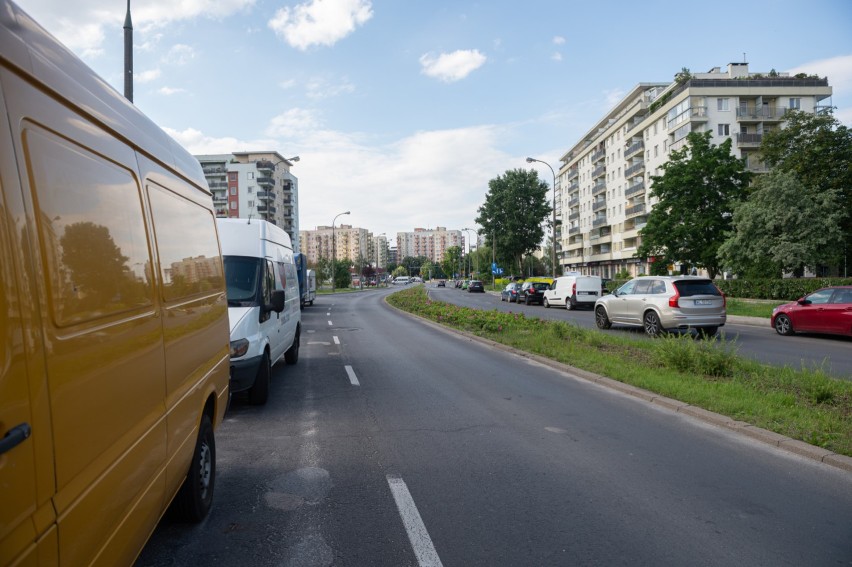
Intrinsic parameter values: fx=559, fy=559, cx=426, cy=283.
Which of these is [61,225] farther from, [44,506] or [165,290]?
[165,290]

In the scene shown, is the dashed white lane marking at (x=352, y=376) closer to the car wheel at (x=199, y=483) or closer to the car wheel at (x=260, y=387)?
the car wheel at (x=260, y=387)

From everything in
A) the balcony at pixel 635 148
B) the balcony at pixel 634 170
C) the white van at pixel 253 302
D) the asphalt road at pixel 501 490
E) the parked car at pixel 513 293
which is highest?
the balcony at pixel 635 148

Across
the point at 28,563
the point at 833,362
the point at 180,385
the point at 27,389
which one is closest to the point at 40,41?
the point at 27,389

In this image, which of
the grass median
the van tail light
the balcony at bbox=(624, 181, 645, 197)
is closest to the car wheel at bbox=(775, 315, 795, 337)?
the van tail light

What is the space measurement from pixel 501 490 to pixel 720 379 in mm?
5449

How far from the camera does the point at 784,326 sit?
16.3 m

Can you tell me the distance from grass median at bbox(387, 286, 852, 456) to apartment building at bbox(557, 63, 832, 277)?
4318 centimetres

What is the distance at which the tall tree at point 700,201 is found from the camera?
38500 mm

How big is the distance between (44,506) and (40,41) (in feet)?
5.12

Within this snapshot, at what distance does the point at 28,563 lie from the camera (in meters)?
1.51

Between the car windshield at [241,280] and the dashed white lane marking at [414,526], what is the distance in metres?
3.71

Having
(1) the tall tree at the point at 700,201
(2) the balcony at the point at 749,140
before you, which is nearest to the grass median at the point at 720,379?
(1) the tall tree at the point at 700,201

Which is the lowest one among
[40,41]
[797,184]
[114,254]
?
[114,254]

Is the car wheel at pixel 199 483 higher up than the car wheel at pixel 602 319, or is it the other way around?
the car wheel at pixel 199 483
